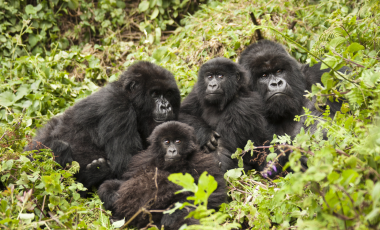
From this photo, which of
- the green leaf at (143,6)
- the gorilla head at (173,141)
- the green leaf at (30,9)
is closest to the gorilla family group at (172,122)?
the gorilla head at (173,141)

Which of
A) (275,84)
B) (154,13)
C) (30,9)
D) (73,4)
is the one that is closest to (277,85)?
(275,84)

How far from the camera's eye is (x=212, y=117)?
14.0ft

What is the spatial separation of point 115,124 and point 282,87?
75.3 inches

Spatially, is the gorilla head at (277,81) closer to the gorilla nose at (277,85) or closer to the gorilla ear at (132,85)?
the gorilla nose at (277,85)

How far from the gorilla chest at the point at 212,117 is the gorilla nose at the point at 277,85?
26.0 inches

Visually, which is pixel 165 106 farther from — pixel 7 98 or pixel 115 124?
pixel 7 98

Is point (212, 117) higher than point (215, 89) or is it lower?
lower

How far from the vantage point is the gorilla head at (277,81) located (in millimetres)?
4141

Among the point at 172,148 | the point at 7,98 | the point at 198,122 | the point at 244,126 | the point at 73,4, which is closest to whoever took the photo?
the point at 172,148

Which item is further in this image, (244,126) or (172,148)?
(244,126)

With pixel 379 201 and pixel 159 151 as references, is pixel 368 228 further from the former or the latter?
pixel 159 151

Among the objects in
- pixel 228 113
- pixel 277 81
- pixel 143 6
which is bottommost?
pixel 228 113

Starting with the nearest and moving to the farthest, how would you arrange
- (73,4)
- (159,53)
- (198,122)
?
(198,122)
(159,53)
(73,4)

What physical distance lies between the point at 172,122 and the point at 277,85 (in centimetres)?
142
